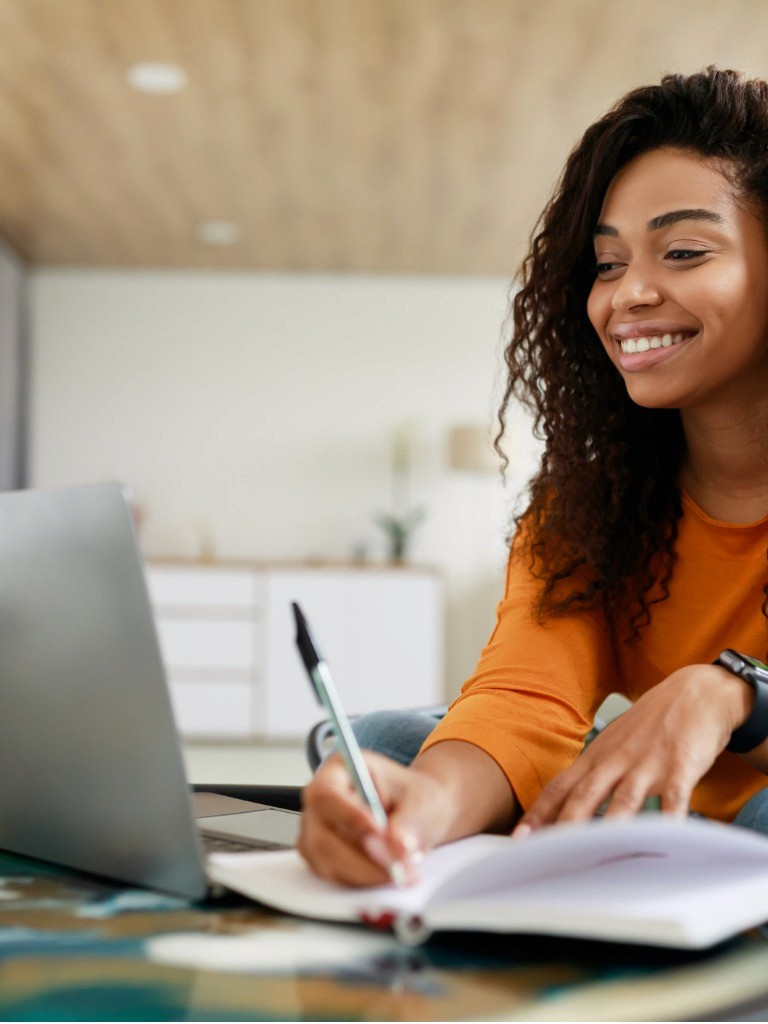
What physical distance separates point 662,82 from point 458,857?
0.96 m

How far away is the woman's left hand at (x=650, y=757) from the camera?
28.9 inches

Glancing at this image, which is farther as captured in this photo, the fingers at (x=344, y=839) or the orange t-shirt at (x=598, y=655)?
the orange t-shirt at (x=598, y=655)

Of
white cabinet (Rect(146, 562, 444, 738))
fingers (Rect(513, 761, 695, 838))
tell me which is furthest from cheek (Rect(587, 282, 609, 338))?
white cabinet (Rect(146, 562, 444, 738))

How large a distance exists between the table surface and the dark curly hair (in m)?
0.62

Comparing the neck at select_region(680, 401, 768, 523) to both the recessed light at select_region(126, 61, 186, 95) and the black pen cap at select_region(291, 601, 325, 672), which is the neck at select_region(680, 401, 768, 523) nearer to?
the black pen cap at select_region(291, 601, 325, 672)

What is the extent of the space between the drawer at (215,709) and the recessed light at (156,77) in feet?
10.3

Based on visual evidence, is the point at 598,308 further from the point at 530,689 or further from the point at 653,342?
the point at 530,689

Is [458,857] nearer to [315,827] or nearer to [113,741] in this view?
[315,827]

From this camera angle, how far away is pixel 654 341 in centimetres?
117

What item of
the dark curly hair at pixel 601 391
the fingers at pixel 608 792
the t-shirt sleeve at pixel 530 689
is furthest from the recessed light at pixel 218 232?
the fingers at pixel 608 792

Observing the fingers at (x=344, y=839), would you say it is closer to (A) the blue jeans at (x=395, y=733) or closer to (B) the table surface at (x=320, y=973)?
(B) the table surface at (x=320, y=973)

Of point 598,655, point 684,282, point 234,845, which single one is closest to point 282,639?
point 598,655

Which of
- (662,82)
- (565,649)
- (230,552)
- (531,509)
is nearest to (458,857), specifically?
(565,649)

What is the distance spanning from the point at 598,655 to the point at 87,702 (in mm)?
663
